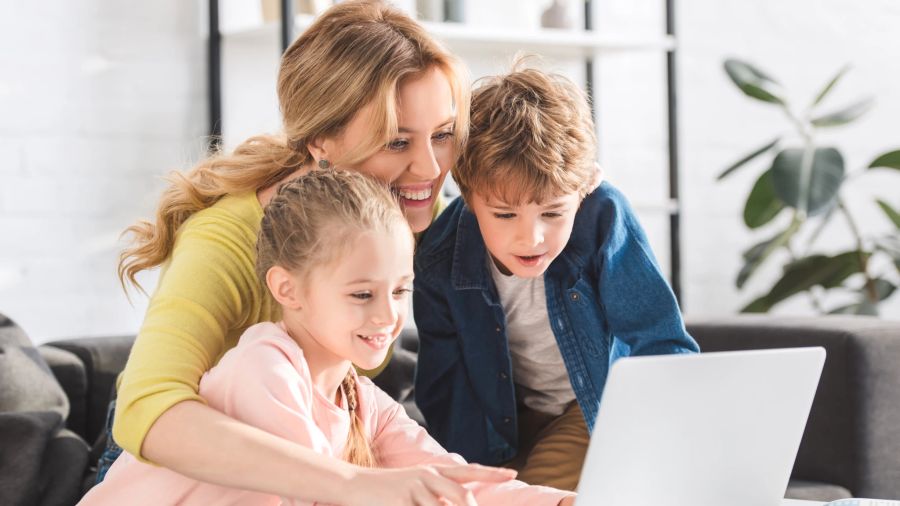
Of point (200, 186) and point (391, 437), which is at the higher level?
point (200, 186)

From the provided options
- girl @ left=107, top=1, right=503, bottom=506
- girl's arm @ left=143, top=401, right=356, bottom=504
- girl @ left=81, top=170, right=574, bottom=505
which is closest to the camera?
girl's arm @ left=143, top=401, right=356, bottom=504

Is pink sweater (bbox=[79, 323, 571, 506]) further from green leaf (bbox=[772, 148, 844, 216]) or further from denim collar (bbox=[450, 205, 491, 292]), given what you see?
green leaf (bbox=[772, 148, 844, 216])

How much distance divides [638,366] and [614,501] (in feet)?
0.49

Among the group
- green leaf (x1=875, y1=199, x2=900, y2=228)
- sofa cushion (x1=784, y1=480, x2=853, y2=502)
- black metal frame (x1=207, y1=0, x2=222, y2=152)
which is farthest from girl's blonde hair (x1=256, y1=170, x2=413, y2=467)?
green leaf (x1=875, y1=199, x2=900, y2=228)

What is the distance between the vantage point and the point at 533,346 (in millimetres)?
1798

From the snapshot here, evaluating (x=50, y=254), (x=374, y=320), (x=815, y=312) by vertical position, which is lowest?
(x=815, y=312)

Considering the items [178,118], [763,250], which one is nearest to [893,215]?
[763,250]

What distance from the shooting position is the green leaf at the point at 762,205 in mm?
3154

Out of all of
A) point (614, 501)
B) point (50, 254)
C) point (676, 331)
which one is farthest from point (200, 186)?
point (50, 254)

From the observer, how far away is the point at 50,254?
2768 millimetres

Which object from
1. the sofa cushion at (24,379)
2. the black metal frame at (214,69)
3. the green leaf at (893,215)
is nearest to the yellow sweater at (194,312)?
the sofa cushion at (24,379)

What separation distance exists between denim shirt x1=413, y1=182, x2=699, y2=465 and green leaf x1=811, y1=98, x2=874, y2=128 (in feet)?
5.50

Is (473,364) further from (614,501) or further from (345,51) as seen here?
(614,501)

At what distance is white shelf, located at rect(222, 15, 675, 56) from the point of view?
295cm
